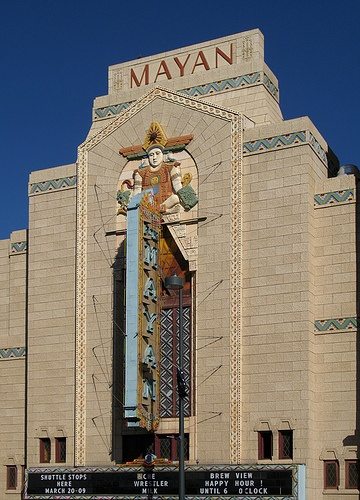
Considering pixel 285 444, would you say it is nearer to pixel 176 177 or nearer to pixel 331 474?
pixel 331 474

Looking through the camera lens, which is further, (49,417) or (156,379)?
(49,417)

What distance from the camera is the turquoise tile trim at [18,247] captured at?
133 feet

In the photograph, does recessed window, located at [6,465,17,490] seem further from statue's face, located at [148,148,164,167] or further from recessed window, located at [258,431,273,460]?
statue's face, located at [148,148,164,167]

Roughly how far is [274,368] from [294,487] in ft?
12.2

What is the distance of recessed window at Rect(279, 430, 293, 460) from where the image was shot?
32.1 m

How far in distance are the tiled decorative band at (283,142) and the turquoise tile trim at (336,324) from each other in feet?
18.2

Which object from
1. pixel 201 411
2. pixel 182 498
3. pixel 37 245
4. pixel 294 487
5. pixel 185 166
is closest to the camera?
pixel 182 498

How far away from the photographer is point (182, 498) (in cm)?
2641

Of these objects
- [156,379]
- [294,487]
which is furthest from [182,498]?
[156,379]

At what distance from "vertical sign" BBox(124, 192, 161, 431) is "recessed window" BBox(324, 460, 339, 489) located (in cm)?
556

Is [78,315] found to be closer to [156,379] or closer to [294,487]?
[156,379]

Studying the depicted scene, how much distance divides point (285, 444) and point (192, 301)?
565cm

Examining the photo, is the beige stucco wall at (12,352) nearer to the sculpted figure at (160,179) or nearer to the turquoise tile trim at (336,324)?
the sculpted figure at (160,179)

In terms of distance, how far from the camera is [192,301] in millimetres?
34812
